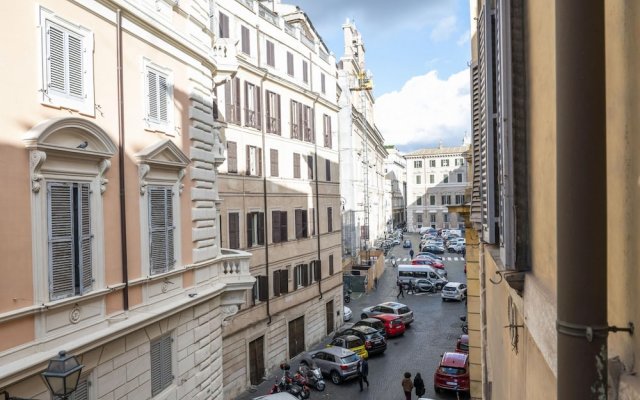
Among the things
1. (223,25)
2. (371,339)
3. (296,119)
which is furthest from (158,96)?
(371,339)

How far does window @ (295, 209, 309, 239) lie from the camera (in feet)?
87.6

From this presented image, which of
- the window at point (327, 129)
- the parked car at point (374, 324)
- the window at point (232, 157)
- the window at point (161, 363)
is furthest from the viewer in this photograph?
the window at point (327, 129)

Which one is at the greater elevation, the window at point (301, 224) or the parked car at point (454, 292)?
the window at point (301, 224)

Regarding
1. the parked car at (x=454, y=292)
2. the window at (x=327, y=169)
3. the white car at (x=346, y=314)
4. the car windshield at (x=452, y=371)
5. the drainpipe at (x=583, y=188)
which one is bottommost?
the white car at (x=346, y=314)

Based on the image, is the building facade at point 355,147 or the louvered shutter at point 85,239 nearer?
the louvered shutter at point 85,239

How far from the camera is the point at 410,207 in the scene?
319ft

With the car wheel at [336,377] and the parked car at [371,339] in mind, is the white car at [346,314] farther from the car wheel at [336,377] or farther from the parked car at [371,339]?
the car wheel at [336,377]

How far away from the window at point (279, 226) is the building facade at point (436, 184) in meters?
69.6

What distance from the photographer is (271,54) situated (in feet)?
80.9

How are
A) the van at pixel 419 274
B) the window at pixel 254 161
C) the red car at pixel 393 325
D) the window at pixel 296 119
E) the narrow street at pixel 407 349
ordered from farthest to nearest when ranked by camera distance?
the van at pixel 419 274 → the red car at pixel 393 325 → the window at pixel 296 119 → the window at pixel 254 161 → the narrow street at pixel 407 349

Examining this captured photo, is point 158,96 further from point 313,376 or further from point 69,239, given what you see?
point 313,376

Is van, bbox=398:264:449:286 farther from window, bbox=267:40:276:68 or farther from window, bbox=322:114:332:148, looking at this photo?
window, bbox=267:40:276:68

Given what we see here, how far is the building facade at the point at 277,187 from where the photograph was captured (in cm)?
2152

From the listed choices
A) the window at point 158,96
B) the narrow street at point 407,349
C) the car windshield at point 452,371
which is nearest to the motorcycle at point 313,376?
the narrow street at point 407,349
